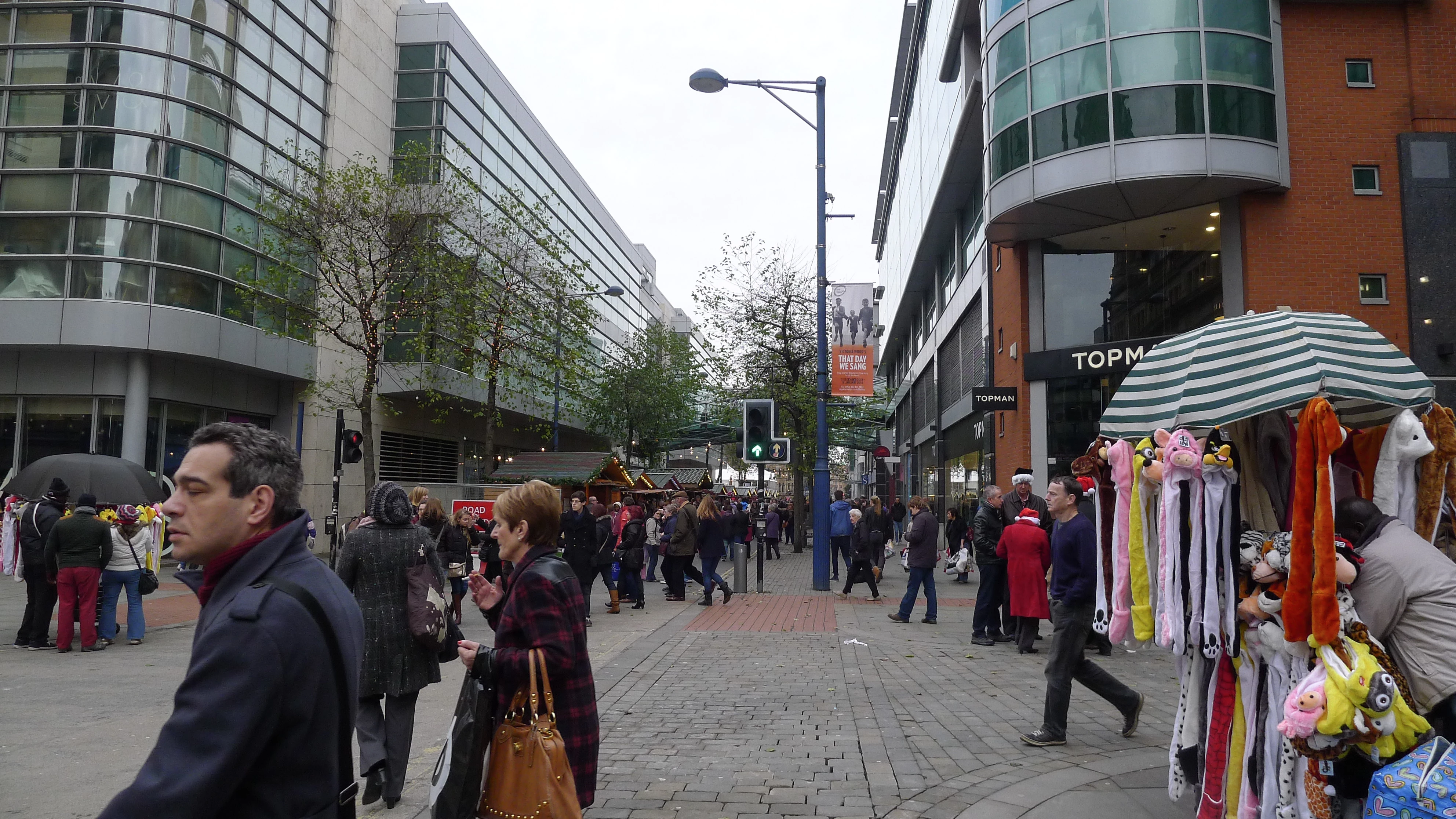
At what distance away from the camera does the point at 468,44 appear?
33.3m

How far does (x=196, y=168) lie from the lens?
2230 cm

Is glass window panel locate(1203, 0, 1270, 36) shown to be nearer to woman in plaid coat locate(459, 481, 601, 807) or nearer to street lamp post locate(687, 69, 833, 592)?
street lamp post locate(687, 69, 833, 592)

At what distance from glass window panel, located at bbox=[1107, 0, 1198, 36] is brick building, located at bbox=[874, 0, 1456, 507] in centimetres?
3


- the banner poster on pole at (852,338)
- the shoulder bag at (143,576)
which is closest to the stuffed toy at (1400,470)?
the shoulder bag at (143,576)

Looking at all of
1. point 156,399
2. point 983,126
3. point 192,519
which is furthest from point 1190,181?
point 156,399

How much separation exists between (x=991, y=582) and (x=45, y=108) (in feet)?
76.9

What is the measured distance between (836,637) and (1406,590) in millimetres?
8039

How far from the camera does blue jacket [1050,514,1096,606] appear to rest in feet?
20.1

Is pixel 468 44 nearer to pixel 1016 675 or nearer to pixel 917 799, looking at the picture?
pixel 1016 675

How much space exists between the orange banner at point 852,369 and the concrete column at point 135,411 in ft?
52.3

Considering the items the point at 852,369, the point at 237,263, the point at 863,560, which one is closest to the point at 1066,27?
the point at 852,369

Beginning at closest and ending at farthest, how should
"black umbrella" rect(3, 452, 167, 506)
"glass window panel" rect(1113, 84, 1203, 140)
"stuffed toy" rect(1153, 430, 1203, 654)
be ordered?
"stuffed toy" rect(1153, 430, 1203, 654) → "black umbrella" rect(3, 452, 167, 506) → "glass window panel" rect(1113, 84, 1203, 140)

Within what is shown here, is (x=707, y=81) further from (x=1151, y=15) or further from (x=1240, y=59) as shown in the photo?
(x=1240, y=59)

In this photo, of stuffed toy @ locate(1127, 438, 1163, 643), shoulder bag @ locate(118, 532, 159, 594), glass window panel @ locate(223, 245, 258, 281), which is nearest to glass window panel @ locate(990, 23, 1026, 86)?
stuffed toy @ locate(1127, 438, 1163, 643)
